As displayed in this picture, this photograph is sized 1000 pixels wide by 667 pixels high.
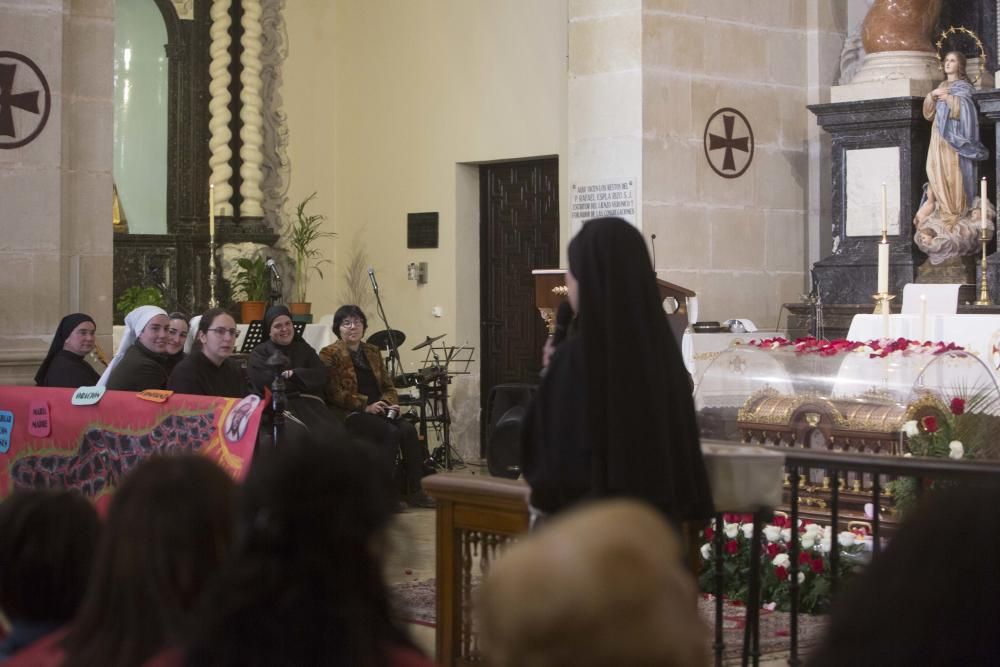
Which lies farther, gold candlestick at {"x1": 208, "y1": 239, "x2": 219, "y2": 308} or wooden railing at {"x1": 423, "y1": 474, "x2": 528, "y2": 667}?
gold candlestick at {"x1": 208, "y1": 239, "x2": 219, "y2": 308}

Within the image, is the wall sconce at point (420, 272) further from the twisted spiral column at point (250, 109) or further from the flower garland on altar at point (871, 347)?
the flower garland on altar at point (871, 347)

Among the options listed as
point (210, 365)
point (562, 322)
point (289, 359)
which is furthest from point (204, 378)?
point (562, 322)

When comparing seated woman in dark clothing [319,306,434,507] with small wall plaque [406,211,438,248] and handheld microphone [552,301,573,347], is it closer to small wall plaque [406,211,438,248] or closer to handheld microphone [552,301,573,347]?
small wall plaque [406,211,438,248]

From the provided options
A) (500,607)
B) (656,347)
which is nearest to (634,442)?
(656,347)

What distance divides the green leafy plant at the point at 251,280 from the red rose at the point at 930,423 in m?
8.53

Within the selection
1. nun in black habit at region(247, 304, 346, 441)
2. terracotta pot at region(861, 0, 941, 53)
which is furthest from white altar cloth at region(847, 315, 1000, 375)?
nun in black habit at region(247, 304, 346, 441)

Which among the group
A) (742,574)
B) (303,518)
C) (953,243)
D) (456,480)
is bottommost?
(742,574)

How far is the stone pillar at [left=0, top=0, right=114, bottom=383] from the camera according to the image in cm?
1010

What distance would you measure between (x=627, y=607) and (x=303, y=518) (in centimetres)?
70

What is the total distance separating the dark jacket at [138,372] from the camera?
8.23 meters

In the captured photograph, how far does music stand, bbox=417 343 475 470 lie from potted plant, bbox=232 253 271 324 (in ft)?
5.90

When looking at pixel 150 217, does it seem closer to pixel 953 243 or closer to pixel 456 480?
pixel 953 243

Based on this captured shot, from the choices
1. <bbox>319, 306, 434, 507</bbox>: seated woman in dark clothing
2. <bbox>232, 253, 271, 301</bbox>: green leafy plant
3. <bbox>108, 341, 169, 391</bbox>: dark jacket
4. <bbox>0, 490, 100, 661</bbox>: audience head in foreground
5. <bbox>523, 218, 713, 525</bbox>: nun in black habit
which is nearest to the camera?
<bbox>0, 490, 100, 661</bbox>: audience head in foreground

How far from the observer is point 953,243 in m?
12.3
